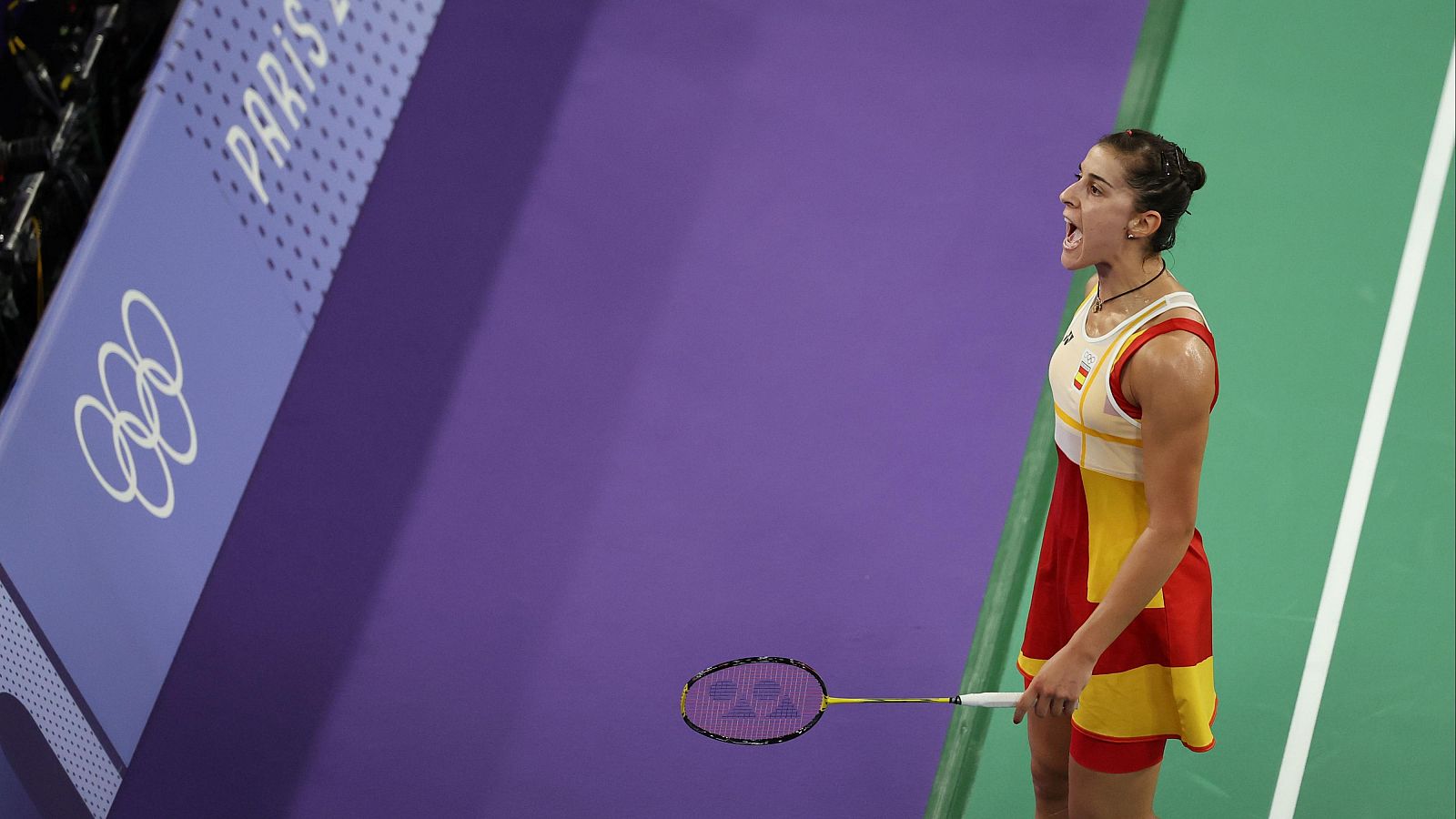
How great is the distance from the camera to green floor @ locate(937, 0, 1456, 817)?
4.03 m

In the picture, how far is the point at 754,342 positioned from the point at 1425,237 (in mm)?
2298

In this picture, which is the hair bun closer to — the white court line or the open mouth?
the open mouth

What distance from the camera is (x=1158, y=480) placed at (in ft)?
8.95

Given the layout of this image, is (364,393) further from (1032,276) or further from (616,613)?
(1032,276)

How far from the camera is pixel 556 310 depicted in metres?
4.80

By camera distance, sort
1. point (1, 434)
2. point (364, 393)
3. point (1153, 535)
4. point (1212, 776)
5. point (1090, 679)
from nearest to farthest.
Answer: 1. point (1153, 535)
2. point (1090, 679)
3. point (1, 434)
4. point (1212, 776)
5. point (364, 393)

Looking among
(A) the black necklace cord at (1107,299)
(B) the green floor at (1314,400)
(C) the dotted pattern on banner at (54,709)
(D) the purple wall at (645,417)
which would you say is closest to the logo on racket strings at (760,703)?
(D) the purple wall at (645,417)

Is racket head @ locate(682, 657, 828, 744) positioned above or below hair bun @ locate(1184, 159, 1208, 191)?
below

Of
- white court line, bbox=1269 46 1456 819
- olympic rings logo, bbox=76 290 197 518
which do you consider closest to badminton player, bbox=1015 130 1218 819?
white court line, bbox=1269 46 1456 819

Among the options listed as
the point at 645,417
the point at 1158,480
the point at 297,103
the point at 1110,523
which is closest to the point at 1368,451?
the point at 1110,523

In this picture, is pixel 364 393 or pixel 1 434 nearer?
pixel 1 434

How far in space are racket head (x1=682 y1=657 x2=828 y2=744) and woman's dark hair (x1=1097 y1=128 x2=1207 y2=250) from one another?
137 cm

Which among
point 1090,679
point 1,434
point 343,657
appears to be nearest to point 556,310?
point 343,657

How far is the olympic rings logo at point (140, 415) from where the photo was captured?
3670 mm
